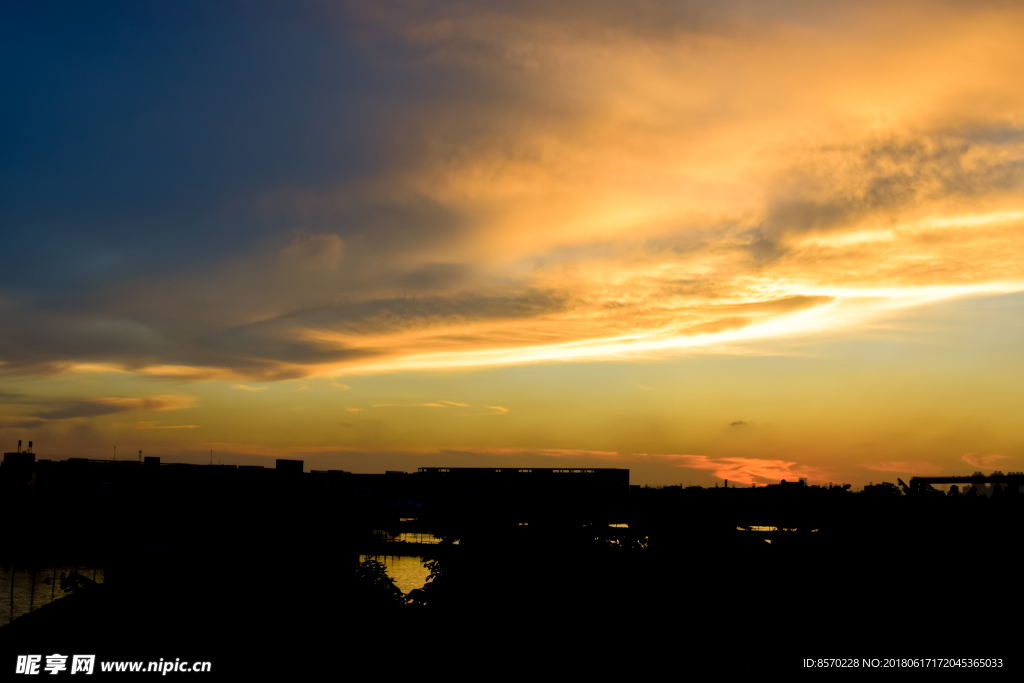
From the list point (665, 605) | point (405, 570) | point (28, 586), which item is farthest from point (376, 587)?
point (28, 586)

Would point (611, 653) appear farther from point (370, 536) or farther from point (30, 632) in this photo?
point (370, 536)

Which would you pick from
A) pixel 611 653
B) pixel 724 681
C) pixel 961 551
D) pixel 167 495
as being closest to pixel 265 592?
Result: pixel 611 653

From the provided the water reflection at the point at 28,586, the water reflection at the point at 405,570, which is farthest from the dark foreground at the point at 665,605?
the water reflection at the point at 28,586

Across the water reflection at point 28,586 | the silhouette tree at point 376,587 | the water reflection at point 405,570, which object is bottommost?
the water reflection at point 28,586

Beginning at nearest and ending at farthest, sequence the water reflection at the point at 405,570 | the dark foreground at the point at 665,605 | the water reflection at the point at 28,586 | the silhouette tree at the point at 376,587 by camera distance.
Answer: the dark foreground at the point at 665,605, the silhouette tree at the point at 376,587, the water reflection at the point at 28,586, the water reflection at the point at 405,570

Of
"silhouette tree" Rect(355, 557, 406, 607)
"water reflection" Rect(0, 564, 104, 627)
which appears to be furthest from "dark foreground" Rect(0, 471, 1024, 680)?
"water reflection" Rect(0, 564, 104, 627)

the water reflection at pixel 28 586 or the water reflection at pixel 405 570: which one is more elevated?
the water reflection at pixel 405 570

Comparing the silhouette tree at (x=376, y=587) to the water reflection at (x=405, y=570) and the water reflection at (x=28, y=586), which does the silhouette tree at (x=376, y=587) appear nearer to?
the water reflection at (x=405, y=570)

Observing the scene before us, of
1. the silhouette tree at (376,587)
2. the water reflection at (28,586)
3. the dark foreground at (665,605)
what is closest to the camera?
the dark foreground at (665,605)

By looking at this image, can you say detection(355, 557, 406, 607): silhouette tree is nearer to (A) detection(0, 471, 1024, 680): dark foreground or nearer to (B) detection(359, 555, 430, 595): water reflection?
(A) detection(0, 471, 1024, 680): dark foreground

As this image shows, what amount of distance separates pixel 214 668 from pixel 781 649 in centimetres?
2375

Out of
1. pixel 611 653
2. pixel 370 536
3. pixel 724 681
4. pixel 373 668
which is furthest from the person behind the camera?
pixel 370 536

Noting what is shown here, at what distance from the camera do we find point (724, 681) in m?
26.6

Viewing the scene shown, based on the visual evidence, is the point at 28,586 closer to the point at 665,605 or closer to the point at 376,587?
the point at 376,587
